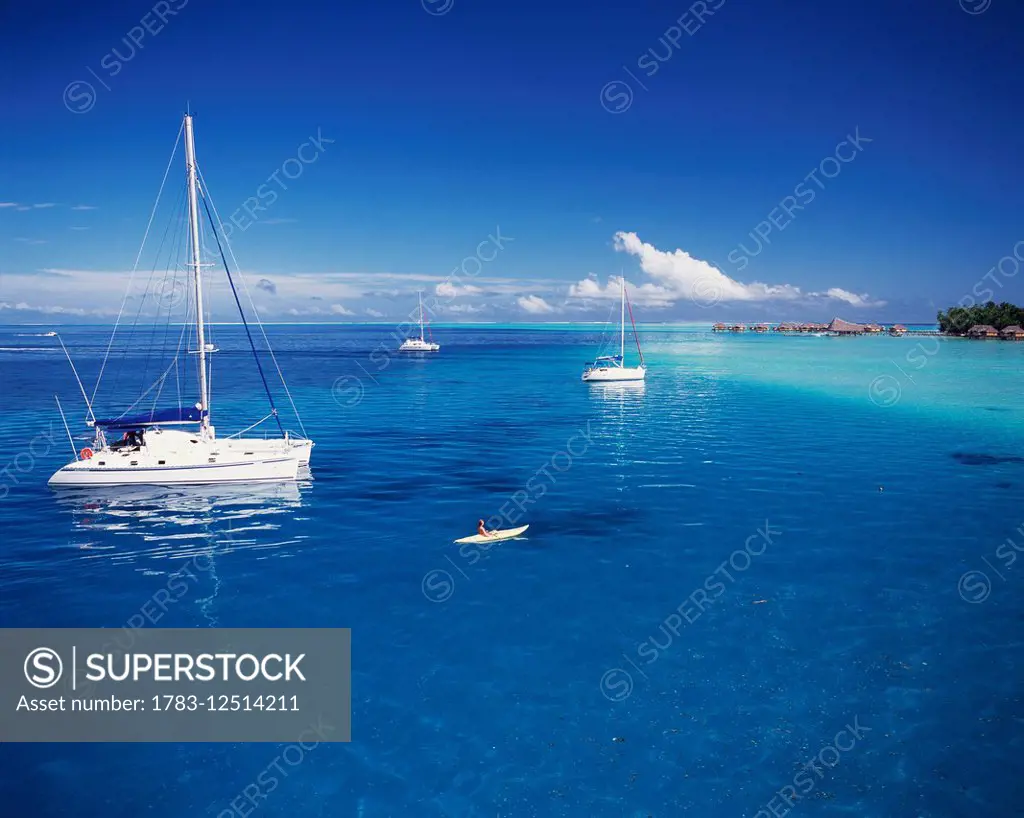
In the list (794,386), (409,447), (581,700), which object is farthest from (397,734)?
(794,386)

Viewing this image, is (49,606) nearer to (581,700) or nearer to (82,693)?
(82,693)

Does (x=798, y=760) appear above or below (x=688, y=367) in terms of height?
below

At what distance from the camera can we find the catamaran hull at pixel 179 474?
3594 cm

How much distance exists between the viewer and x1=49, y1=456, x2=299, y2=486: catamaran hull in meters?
35.9

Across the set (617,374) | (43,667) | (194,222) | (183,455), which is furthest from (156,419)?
(617,374)

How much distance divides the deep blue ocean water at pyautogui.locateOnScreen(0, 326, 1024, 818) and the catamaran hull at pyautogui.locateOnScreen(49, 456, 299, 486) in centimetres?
117

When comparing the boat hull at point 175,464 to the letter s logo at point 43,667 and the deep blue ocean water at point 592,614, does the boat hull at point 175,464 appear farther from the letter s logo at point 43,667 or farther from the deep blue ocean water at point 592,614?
the letter s logo at point 43,667

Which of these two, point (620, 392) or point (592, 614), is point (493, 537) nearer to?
point (592, 614)

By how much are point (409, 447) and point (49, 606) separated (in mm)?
28046

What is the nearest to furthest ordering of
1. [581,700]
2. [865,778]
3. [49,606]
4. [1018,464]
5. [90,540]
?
[865,778] → [581,700] → [49,606] → [90,540] → [1018,464]

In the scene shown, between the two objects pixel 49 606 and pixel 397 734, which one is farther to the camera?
pixel 49 606

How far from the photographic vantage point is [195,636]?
20.7 metres

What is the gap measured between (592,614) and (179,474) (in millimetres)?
25825

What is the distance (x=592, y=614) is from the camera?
22109 millimetres
